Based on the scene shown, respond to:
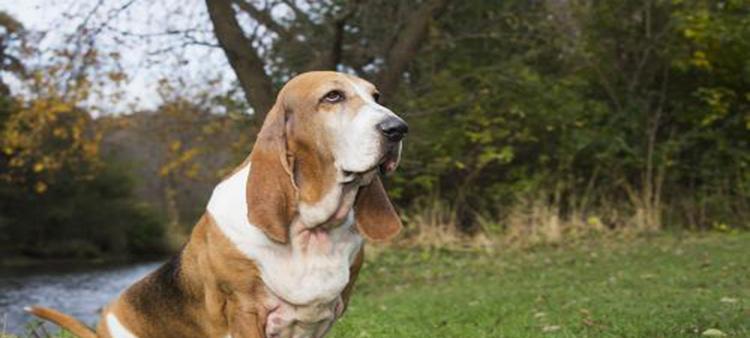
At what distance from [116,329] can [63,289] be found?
653 inches

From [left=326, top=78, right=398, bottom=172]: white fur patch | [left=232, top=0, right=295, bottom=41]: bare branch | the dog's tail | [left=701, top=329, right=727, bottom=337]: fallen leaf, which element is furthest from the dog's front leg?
[left=232, top=0, right=295, bottom=41]: bare branch

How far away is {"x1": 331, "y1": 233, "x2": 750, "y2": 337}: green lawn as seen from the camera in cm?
734

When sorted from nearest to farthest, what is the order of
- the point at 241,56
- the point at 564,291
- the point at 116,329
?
the point at 116,329, the point at 564,291, the point at 241,56

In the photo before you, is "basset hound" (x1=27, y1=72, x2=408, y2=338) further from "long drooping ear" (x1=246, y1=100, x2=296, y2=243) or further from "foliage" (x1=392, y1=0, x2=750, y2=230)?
"foliage" (x1=392, y1=0, x2=750, y2=230)

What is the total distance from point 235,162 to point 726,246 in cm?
858

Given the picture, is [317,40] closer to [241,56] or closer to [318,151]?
[241,56]

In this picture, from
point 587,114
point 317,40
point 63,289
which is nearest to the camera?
point 317,40

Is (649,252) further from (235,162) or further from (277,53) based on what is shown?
(235,162)

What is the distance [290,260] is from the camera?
4.12 meters

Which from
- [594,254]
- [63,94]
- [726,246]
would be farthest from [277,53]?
[726,246]

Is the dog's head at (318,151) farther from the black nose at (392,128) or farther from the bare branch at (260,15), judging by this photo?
the bare branch at (260,15)

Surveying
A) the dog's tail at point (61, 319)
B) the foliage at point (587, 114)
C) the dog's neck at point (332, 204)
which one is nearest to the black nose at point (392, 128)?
the dog's neck at point (332, 204)

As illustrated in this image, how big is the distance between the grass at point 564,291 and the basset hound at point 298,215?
121 inches

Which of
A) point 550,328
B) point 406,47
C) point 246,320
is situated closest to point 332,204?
point 246,320
